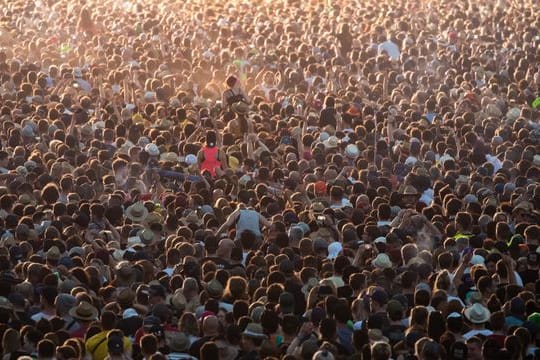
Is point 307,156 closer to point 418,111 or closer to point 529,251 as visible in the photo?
point 418,111

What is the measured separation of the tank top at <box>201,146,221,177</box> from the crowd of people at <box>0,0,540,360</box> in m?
0.03

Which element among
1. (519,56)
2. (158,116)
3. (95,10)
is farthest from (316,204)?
(95,10)

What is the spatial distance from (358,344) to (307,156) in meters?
8.19

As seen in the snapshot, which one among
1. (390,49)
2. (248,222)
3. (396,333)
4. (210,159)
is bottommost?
(390,49)

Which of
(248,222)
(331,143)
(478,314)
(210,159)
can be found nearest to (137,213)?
(248,222)

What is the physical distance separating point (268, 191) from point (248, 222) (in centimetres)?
200

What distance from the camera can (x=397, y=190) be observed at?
1909 centimetres

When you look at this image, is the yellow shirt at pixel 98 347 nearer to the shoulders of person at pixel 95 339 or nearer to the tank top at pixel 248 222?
the shoulders of person at pixel 95 339

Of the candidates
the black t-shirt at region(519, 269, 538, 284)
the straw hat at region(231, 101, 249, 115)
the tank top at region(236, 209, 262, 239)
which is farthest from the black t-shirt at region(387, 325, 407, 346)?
the straw hat at region(231, 101, 249, 115)

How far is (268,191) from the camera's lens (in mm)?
18500

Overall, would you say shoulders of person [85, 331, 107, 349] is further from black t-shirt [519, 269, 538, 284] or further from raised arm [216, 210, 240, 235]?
black t-shirt [519, 269, 538, 284]

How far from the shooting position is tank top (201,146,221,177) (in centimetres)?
1975

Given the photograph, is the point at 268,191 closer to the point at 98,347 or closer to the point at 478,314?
the point at 478,314

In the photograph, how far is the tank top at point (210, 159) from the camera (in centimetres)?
1975
